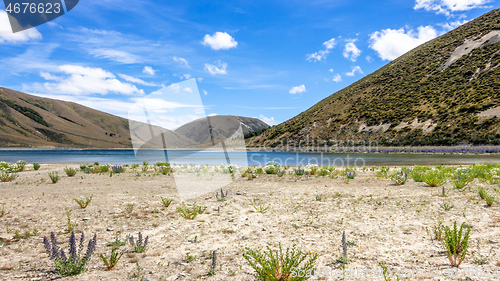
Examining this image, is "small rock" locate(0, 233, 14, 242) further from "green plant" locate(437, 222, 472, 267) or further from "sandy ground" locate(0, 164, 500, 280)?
"green plant" locate(437, 222, 472, 267)

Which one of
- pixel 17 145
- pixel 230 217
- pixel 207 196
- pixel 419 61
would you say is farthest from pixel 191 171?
pixel 17 145

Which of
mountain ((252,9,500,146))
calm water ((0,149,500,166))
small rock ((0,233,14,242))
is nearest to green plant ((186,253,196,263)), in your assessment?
small rock ((0,233,14,242))

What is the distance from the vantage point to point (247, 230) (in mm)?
5668

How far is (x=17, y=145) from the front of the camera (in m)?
140

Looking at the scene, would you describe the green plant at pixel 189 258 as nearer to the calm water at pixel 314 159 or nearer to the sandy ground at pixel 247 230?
the sandy ground at pixel 247 230

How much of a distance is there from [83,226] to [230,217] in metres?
3.55

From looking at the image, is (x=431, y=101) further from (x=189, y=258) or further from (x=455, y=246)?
(x=189, y=258)

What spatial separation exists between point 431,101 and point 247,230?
2428 inches

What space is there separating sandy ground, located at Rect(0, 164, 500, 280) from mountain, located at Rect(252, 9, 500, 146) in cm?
4083

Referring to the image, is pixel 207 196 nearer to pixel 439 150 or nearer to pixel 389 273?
pixel 389 273

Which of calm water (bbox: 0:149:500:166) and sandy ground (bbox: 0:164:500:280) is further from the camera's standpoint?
calm water (bbox: 0:149:500:166)

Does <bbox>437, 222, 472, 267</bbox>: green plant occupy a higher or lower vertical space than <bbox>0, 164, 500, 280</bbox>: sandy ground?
higher

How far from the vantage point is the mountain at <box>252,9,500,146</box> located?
42.2 meters

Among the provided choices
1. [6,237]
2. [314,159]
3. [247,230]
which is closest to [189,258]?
[247,230]
